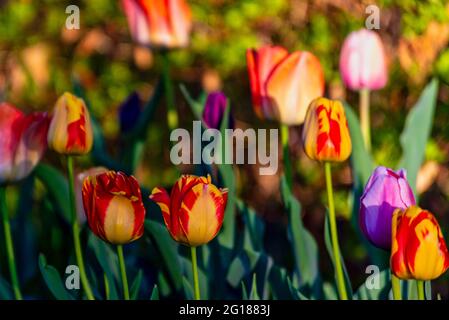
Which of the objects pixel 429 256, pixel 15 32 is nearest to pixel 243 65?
pixel 15 32

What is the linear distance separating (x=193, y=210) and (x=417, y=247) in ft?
0.93

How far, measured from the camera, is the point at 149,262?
1876 mm

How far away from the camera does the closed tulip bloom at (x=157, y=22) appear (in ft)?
6.52

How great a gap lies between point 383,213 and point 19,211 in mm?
832

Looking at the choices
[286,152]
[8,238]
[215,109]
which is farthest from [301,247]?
[8,238]

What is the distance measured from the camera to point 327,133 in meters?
1.45

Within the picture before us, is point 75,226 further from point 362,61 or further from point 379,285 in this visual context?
point 362,61

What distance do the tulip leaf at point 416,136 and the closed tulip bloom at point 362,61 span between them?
10 centimetres

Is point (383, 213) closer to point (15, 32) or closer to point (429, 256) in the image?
point (429, 256)

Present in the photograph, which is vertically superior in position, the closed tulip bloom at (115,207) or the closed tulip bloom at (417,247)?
the closed tulip bloom at (115,207)

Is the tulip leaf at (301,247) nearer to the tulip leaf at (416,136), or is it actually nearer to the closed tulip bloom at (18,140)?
the tulip leaf at (416,136)

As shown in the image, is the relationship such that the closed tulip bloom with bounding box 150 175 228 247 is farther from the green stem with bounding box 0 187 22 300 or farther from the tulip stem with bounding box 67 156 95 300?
the green stem with bounding box 0 187 22 300

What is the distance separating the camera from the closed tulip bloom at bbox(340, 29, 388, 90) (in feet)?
6.24

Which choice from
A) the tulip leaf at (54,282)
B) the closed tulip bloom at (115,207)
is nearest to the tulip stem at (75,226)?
the tulip leaf at (54,282)
